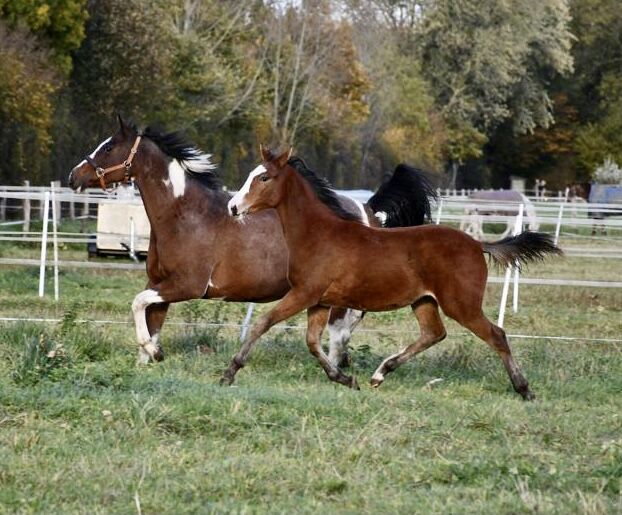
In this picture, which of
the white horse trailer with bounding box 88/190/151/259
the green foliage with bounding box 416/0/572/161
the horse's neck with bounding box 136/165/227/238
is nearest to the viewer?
the horse's neck with bounding box 136/165/227/238

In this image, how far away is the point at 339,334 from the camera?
11.6m

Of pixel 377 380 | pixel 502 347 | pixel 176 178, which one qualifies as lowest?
pixel 377 380

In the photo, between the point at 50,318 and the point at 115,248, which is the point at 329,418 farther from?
the point at 115,248

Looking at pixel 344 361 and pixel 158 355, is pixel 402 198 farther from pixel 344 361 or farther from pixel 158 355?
pixel 158 355

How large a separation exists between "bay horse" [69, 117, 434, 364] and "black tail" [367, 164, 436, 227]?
567 millimetres

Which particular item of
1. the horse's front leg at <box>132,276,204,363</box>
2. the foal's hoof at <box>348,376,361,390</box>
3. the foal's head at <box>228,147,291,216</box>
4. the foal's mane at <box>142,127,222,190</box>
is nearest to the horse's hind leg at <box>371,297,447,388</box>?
the foal's hoof at <box>348,376,361,390</box>

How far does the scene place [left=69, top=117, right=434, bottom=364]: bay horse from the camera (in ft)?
37.1

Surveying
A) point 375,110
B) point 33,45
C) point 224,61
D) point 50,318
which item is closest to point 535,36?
point 375,110

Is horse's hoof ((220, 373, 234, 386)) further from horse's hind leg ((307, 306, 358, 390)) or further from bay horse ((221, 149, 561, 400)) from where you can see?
horse's hind leg ((307, 306, 358, 390))

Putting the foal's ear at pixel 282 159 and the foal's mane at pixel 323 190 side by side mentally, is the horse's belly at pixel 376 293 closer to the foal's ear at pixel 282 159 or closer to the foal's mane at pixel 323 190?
the foal's mane at pixel 323 190

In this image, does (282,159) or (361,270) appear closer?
(361,270)

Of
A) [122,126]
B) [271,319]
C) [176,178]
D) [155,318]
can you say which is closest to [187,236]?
[176,178]

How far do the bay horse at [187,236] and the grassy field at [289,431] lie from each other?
17.6 inches

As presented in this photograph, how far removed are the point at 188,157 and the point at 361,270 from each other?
2337mm
